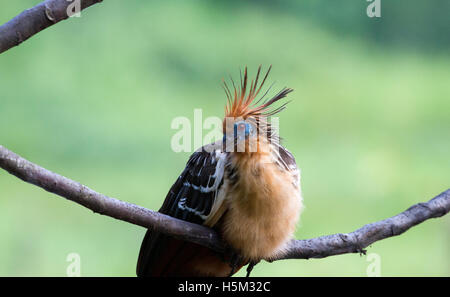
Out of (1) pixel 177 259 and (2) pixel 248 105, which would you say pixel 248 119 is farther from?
(1) pixel 177 259

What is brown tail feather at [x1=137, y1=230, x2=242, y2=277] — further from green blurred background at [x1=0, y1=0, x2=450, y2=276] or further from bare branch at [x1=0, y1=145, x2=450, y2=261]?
green blurred background at [x1=0, y1=0, x2=450, y2=276]

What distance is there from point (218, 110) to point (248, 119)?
1085mm

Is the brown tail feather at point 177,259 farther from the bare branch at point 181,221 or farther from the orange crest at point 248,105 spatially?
the orange crest at point 248,105

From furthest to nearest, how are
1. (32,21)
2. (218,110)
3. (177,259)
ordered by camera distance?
(218,110) < (177,259) < (32,21)

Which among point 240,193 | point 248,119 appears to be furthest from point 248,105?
point 240,193

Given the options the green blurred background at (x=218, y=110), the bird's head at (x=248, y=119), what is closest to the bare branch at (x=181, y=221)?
the bird's head at (x=248, y=119)

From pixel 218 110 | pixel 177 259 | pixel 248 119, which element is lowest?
pixel 177 259

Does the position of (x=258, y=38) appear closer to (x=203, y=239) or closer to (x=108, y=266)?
(x=108, y=266)

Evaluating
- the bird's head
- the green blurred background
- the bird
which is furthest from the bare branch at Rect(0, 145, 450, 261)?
the green blurred background

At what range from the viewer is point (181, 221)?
0.92 metres

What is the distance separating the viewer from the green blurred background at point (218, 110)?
1.78m

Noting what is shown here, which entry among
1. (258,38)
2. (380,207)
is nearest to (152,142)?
(258,38)

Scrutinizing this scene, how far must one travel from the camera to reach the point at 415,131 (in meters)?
2.17

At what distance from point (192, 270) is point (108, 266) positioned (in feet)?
2.20
